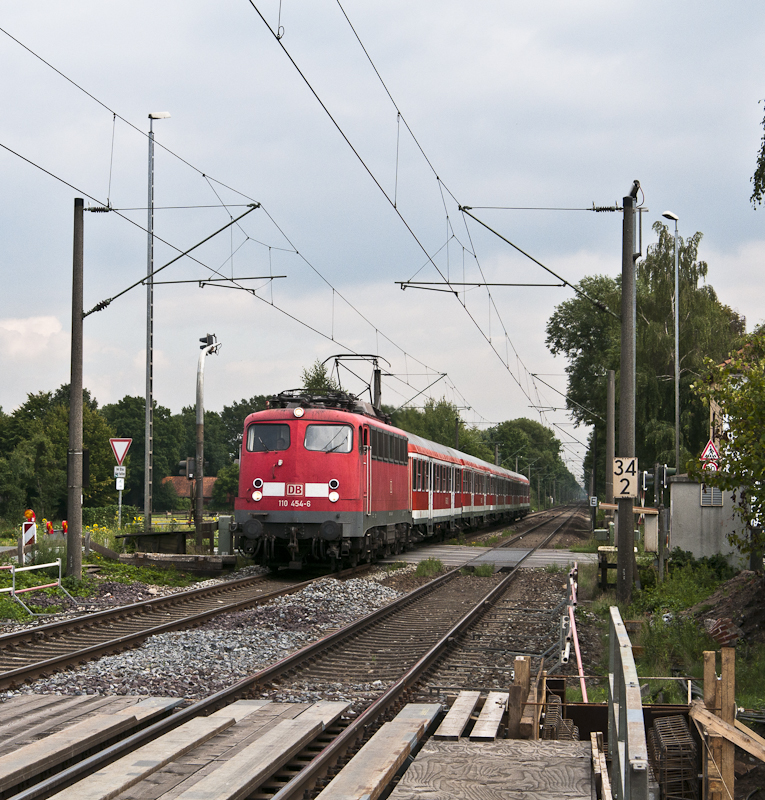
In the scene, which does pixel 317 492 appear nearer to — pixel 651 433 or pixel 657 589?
pixel 657 589

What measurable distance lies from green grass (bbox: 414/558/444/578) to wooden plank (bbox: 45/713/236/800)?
13644mm

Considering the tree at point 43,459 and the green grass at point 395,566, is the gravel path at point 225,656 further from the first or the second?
the tree at point 43,459

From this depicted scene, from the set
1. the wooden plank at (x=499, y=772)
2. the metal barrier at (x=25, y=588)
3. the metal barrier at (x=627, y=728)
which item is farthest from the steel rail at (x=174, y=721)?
the metal barrier at (x=25, y=588)

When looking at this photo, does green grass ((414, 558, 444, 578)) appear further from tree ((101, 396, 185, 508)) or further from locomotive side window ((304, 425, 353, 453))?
tree ((101, 396, 185, 508))

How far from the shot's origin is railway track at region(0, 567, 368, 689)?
385 inches

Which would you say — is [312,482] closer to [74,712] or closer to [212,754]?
[74,712]

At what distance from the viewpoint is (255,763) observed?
19.4 feet

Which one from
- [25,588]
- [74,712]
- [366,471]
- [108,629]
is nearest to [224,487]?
[366,471]

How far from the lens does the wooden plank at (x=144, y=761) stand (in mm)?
5266

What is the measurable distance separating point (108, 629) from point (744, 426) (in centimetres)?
810

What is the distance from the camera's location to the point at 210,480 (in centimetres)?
12025

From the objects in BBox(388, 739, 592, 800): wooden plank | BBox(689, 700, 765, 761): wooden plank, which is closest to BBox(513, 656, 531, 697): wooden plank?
BBox(388, 739, 592, 800): wooden plank

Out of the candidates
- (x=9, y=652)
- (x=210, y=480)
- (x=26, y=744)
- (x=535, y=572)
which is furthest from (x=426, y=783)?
(x=210, y=480)

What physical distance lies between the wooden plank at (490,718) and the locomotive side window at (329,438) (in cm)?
1121
